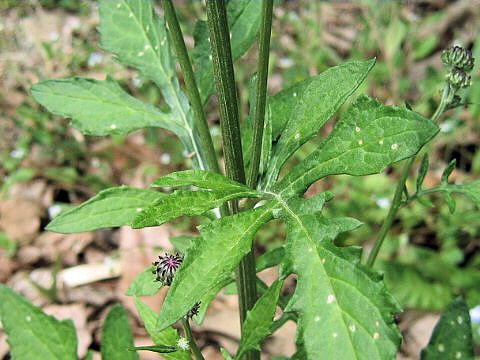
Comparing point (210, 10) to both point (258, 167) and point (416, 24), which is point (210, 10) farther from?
point (416, 24)

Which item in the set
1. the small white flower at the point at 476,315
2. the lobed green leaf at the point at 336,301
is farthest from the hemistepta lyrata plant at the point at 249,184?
the small white flower at the point at 476,315

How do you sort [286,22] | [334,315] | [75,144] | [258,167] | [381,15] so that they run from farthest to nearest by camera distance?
[286,22]
[381,15]
[75,144]
[258,167]
[334,315]

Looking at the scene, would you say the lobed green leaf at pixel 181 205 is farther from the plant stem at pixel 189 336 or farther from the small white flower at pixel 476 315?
the small white flower at pixel 476 315

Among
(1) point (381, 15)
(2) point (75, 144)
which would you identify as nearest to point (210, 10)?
(2) point (75, 144)

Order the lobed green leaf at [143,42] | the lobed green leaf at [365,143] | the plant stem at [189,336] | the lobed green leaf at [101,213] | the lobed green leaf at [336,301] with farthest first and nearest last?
the lobed green leaf at [143,42]
the lobed green leaf at [101,213]
the plant stem at [189,336]
the lobed green leaf at [365,143]
the lobed green leaf at [336,301]

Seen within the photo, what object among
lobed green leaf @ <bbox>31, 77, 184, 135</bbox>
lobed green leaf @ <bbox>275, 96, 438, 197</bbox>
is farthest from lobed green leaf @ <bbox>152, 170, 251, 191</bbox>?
lobed green leaf @ <bbox>31, 77, 184, 135</bbox>
